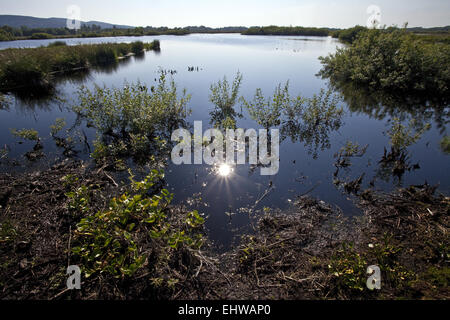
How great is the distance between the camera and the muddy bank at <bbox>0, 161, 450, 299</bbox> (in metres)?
3.33

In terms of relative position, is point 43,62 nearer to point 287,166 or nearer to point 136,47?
point 136,47

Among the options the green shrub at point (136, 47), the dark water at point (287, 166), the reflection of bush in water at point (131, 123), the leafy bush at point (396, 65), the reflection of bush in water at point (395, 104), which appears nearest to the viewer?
the dark water at point (287, 166)

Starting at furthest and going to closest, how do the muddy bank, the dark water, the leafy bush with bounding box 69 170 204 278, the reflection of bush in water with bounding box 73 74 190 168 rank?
the reflection of bush in water with bounding box 73 74 190 168 → the dark water → the leafy bush with bounding box 69 170 204 278 → the muddy bank

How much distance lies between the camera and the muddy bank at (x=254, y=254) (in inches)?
131

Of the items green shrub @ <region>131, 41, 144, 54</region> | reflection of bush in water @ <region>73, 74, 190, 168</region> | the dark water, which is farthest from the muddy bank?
green shrub @ <region>131, 41, 144, 54</region>

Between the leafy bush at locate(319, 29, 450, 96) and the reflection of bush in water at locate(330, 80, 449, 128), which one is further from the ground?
the leafy bush at locate(319, 29, 450, 96)

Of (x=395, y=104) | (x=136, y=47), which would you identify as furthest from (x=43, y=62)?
(x=395, y=104)

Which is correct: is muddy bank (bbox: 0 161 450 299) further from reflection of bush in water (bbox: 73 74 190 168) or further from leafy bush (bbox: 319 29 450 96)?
leafy bush (bbox: 319 29 450 96)

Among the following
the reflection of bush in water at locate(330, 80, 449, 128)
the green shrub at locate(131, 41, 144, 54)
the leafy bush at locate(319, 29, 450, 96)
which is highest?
the green shrub at locate(131, 41, 144, 54)

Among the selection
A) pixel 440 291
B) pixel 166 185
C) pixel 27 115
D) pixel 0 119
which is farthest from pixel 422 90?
pixel 0 119

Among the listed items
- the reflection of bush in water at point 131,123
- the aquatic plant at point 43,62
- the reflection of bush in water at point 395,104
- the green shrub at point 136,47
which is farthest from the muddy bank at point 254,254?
the green shrub at point 136,47

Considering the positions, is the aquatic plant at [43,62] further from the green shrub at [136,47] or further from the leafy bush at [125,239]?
the leafy bush at [125,239]

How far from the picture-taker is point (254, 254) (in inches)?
157

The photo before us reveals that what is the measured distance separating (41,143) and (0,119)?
4.33 meters
